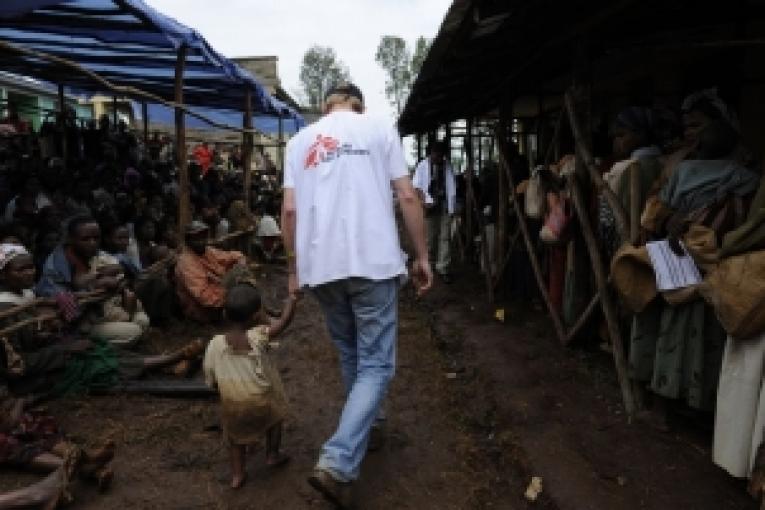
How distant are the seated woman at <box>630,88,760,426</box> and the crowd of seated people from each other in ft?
8.91

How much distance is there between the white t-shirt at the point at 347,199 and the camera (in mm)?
2773

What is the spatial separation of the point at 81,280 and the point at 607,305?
3560 millimetres

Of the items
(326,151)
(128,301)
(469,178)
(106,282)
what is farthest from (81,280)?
(469,178)

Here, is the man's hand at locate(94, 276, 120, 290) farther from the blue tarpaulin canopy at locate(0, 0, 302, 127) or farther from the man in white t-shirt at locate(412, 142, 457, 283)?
the man in white t-shirt at locate(412, 142, 457, 283)

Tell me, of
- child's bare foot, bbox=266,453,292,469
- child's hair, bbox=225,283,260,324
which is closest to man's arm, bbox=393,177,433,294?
child's hair, bbox=225,283,260,324

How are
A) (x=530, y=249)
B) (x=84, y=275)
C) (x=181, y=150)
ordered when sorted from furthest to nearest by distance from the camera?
(x=181, y=150)
(x=530, y=249)
(x=84, y=275)

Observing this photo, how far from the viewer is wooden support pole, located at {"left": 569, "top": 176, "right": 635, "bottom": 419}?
3.67 meters

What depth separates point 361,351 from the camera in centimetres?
287

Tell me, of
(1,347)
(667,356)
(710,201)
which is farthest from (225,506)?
(710,201)

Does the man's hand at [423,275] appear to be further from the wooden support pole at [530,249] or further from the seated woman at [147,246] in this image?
the seated woman at [147,246]

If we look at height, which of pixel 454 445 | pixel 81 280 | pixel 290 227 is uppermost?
pixel 290 227

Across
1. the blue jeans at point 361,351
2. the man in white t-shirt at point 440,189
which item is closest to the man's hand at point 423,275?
the blue jeans at point 361,351

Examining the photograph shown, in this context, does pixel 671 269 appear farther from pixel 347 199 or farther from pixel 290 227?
pixel 290 227

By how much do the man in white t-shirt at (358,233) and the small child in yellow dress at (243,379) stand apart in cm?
34
